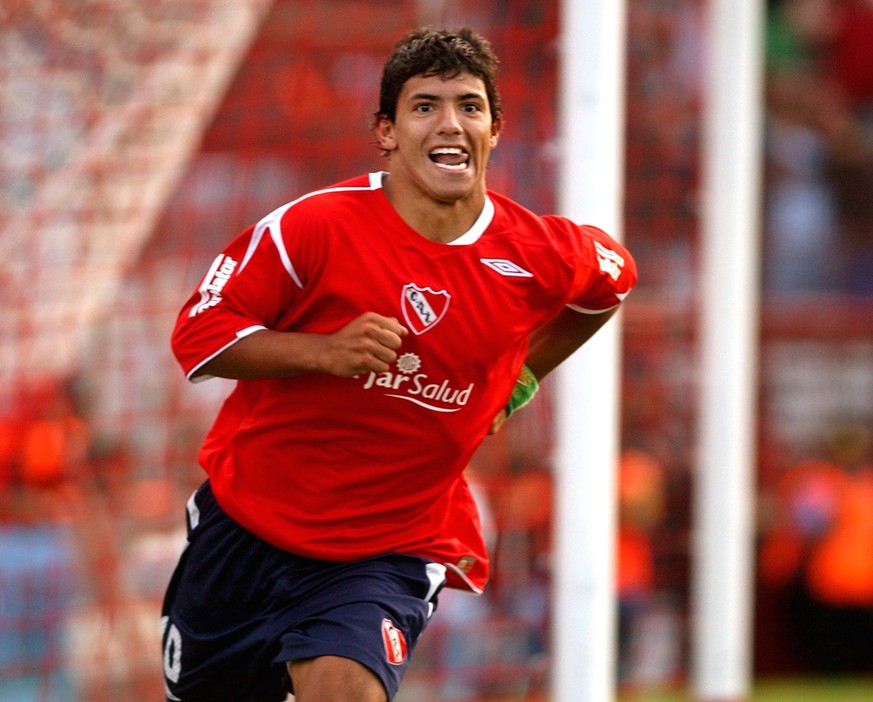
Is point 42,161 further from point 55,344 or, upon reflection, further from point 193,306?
point 193,306

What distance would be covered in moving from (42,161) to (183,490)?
155 cm

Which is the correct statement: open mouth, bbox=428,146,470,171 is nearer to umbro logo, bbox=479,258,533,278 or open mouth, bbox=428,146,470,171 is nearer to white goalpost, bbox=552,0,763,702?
umbro logo, bbox=479,258,533,278

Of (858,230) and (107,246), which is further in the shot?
(858,230)

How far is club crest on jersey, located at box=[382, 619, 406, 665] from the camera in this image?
3217 mm

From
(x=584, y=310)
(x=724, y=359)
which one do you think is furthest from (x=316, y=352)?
(x=724, y=359)

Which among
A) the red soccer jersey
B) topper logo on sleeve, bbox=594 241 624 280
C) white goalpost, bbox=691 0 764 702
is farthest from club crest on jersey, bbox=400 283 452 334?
white goalpost, bbox=691 0 764 702

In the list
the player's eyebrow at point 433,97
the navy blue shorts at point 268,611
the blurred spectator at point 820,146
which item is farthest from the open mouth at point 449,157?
the blurred spectator at point 820,146

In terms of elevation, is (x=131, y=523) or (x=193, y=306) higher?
(x=193, y=306)

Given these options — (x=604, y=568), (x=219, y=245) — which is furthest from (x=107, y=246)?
(x=604, y=568)

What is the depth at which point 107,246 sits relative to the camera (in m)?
5.40

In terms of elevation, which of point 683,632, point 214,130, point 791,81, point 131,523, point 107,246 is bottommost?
point 683,632

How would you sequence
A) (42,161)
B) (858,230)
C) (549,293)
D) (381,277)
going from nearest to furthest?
(381,277) < (549,293) < (42,161) < (858,230)

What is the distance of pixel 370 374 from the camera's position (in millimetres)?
3271

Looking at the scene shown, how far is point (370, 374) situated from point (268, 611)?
613mm
